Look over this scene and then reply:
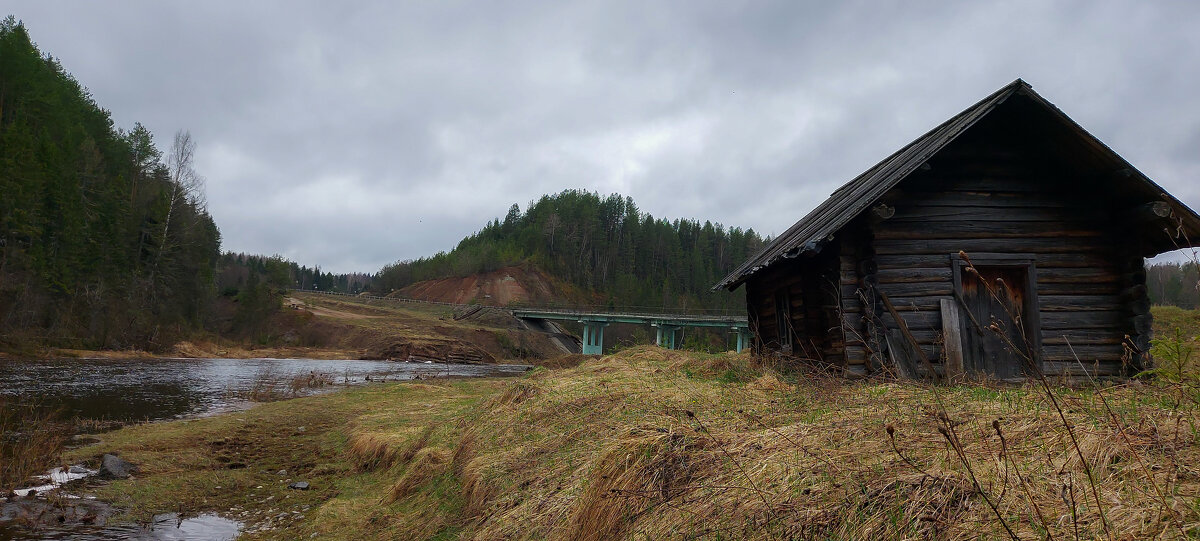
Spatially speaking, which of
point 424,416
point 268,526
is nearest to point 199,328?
point 424,416

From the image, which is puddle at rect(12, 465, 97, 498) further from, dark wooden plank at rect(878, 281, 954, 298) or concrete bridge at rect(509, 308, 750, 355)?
concrete bridge at rect(509, 308, 750, 355)

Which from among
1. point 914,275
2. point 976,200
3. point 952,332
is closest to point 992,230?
point 976,200

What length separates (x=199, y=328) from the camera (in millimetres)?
51812

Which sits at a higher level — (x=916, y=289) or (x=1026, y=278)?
(x=1026, y=278)

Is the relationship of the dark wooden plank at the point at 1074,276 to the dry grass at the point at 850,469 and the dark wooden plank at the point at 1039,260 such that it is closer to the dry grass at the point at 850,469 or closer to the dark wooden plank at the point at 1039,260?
the dark wooden plank at the point at 1039,260

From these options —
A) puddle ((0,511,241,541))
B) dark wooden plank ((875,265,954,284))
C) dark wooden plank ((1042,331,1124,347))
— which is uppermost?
dark wooden plank ((875,265,954,284))

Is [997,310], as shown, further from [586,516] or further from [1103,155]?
[586,516]

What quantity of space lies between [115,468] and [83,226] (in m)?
43.4

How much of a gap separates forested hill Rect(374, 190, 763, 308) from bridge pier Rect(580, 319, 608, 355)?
37835 millimetres

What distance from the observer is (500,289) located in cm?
11238

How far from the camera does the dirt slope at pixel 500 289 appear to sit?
363 ft

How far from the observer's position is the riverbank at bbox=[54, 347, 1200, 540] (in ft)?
9.11

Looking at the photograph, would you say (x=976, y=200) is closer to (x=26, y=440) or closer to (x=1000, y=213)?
(x=1000, y=213)

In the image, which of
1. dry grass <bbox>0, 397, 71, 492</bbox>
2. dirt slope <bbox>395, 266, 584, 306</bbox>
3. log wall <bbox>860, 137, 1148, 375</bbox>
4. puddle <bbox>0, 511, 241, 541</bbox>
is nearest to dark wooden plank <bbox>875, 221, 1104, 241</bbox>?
log wall <bbox>860, 137, 1148, 375</bbox>
